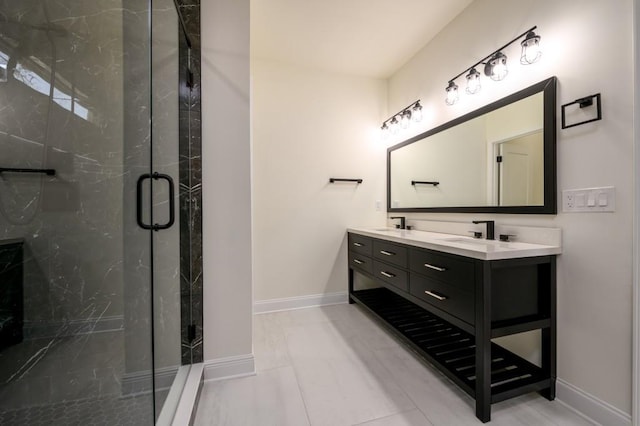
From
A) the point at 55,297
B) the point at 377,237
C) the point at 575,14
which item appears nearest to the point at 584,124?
the point at 575,14

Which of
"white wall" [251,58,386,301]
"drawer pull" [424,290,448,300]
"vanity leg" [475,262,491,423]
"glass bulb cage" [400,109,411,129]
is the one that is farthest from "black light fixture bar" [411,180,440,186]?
"vanity leg" [475,262,491,423]

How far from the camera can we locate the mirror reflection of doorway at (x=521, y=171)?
4.96 ft

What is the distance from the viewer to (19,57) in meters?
0.94

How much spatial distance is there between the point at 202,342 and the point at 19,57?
5.08 ft

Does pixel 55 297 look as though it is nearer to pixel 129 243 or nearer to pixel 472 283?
pixel 129 243

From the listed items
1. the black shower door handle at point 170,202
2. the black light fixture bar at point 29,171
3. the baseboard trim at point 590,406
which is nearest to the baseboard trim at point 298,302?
the black shower door handle at point 170,202

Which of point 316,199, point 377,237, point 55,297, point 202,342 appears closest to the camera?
point 55,297

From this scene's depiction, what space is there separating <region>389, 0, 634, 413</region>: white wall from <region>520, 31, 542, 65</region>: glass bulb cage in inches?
1.6

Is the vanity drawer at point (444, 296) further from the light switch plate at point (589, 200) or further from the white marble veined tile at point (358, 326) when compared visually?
the light switch plate at point (589, 200)

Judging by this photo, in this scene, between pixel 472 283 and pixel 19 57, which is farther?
pixel 472 283

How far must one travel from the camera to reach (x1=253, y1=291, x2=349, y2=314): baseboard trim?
2.67m

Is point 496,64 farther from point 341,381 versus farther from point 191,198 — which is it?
point 341,381

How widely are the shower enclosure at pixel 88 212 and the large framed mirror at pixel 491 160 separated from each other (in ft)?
6.73

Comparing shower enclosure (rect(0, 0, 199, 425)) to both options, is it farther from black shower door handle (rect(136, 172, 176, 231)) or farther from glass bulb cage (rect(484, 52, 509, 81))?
glass bulb cage (rect(484, 52, 509, 81))
